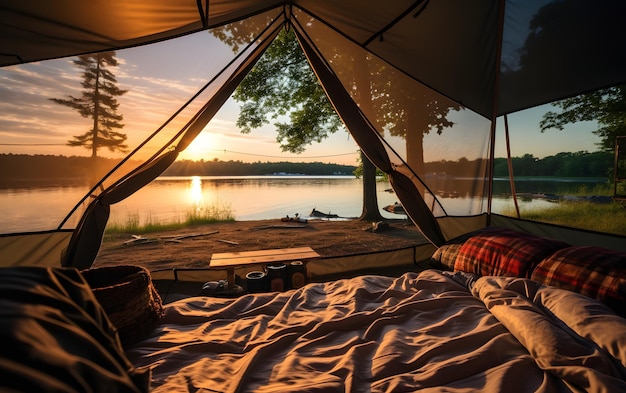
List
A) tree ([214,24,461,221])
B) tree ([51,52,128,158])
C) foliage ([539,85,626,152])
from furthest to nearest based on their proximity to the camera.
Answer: foliage ([539,85,626,152]), tree ([214,24,461,221]), tree ([51,52,128,158])

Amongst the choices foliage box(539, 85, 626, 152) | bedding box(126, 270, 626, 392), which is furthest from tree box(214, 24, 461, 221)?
foliage box(539, 85, 626, 152)

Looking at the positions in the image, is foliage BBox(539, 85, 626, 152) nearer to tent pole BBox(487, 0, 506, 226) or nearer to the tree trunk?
tent pole BBox(487, 0, 506, 226)

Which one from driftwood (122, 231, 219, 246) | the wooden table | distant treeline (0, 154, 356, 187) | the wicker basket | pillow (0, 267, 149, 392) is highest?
distant treeline (0, 154, 356, 187)

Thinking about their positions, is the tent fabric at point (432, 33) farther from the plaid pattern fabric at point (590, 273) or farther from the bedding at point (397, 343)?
the bedding at point (397, 343)

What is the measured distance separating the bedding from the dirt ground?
278cm

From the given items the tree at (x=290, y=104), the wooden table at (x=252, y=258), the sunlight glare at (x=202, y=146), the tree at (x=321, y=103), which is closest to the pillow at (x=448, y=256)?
the tree at (x=321, y=103)

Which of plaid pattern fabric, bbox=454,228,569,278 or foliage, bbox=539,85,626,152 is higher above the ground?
foliage, bbox=539,85,626,152

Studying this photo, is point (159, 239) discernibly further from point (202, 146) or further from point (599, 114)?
point (599, 114)

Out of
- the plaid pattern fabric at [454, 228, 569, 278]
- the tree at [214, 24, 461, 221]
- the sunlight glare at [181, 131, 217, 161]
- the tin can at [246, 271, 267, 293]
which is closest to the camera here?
the plaid pattern fabric at [454, 228, 569, 278]

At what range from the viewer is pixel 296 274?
335cm

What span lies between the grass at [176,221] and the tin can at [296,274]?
5.68m

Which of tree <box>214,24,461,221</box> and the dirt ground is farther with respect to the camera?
the dirt ground

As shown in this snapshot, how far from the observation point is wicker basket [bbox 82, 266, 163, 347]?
1.59 m

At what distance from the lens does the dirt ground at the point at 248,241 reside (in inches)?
195
